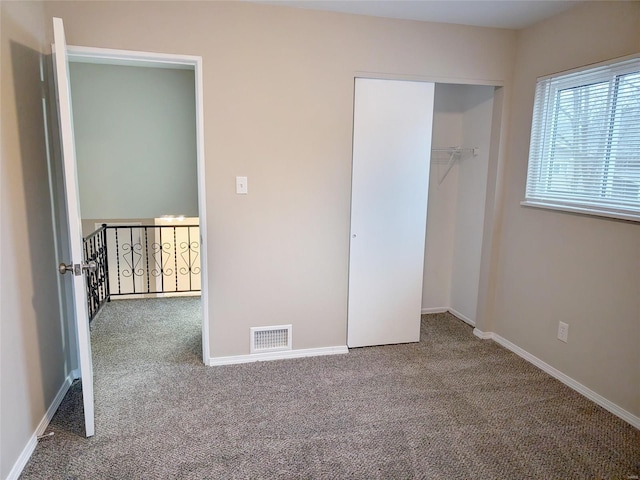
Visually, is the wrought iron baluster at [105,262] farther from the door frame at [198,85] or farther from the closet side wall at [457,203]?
the closet side wall at [457,203]

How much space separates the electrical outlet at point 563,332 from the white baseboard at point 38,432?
3.19 m

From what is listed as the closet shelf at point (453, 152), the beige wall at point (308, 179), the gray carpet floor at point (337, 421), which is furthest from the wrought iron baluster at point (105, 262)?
the closet shelf at point (453, 152)

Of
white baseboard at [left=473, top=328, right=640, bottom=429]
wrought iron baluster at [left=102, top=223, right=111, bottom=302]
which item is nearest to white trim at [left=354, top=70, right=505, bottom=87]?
white baseboard at [left=473, top=328, right=640, bottom=429]

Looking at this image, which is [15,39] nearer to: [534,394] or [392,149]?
[392,149]

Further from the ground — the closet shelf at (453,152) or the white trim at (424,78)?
the white trim at (424,78)

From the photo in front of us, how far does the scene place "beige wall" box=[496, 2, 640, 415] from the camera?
7.69 ft

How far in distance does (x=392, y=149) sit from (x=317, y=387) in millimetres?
1792

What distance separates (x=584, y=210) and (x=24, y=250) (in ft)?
10.4

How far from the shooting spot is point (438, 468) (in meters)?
1.95

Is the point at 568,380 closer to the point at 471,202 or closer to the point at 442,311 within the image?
the point at 442,311

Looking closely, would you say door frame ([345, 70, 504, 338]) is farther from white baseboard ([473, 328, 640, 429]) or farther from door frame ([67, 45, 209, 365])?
door frame ([67, 45, 209, 365])

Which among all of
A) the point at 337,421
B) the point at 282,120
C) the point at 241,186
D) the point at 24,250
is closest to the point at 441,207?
the point at 282,120

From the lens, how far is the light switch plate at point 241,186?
2.80 metres

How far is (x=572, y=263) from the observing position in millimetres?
2705
